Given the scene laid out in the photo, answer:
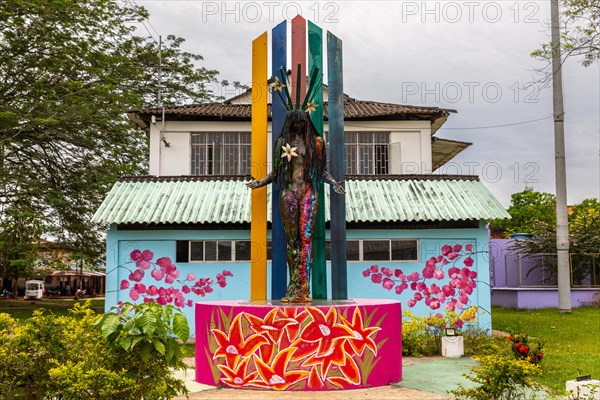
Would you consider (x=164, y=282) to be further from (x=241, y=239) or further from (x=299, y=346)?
(x=299, y=346)

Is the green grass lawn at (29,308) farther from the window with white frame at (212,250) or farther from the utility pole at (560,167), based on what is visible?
the utility pole at (560,167)

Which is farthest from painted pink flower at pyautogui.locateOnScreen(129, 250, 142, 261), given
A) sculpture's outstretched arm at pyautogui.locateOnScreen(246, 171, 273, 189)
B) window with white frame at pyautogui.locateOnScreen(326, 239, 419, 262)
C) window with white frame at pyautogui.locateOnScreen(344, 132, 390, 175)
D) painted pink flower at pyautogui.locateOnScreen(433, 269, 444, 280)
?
painted pink flower at pyautogui.locateOnScreen(433, 269, 444, 280)

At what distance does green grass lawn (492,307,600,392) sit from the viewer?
10.6 metres

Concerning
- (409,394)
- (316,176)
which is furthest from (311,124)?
(409,394)

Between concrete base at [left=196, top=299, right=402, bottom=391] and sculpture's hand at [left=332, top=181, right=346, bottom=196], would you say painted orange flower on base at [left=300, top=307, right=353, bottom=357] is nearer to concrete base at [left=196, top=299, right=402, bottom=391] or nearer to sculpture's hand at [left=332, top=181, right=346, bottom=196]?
concrete base at [left=196, top=299, right=402, bottom=391]

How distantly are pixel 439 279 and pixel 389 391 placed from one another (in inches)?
274

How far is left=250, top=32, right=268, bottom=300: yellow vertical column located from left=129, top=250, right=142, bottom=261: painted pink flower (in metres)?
5.22

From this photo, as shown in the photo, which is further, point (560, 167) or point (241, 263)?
point (560, 167)

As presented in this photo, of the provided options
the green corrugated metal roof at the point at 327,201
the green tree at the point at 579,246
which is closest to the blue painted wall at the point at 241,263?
the green corrugated metal roof at the point at 327,201

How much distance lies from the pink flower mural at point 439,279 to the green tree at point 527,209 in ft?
78.4

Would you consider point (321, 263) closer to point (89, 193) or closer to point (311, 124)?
point (311, 124)

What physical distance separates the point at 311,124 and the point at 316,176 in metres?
0.83

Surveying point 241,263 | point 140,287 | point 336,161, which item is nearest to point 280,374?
point 336,161

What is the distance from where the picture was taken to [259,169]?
11.2 m
